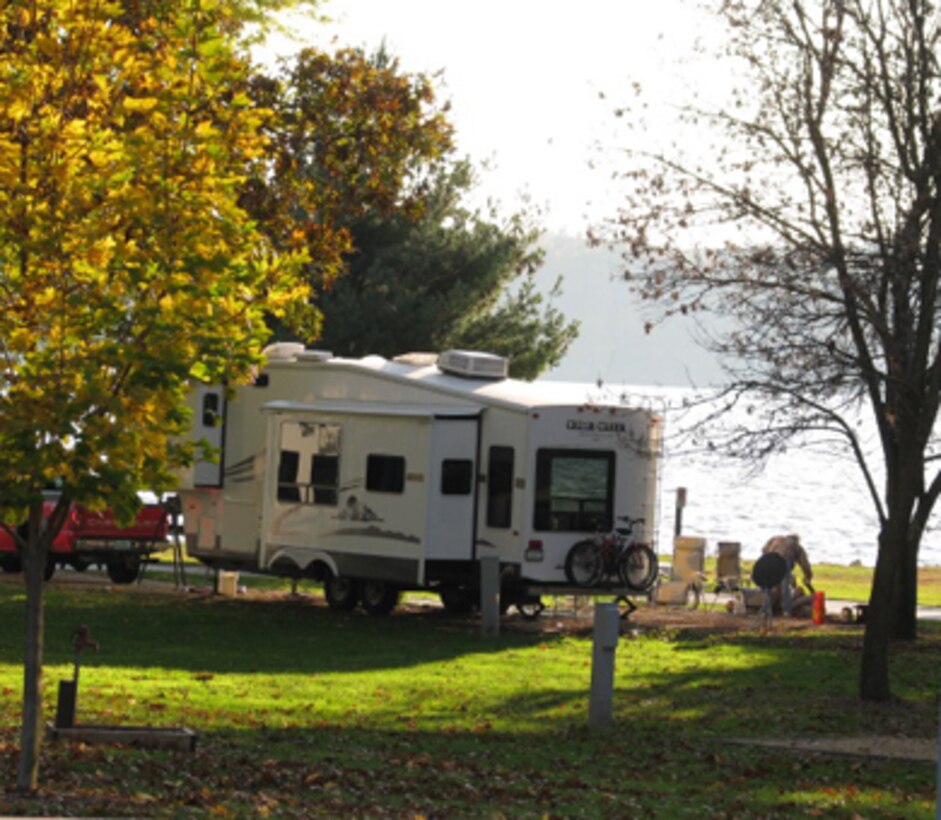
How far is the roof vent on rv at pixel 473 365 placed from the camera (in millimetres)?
23906

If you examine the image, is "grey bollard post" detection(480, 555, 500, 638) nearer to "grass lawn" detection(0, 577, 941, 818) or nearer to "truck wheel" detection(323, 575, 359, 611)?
"grass lawn" detection(0, 577, 941, 818)

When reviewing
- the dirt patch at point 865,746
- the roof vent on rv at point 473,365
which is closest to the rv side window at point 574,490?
the roof vent on rv at point 473,365

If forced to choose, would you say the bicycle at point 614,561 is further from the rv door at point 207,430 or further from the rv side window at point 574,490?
the rv door at point 207,430

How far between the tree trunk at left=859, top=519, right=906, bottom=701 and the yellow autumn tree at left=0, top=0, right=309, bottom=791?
8.35 metres

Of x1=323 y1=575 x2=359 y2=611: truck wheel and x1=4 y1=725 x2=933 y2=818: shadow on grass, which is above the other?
x1=323 y1=575 x2=359 y2=611: truck wheel

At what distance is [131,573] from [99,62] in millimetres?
18005

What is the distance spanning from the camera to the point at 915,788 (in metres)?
12.6

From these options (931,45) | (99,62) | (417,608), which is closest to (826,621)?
(417,608)

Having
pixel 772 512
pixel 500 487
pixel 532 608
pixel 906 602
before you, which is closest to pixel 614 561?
pixel 500 487

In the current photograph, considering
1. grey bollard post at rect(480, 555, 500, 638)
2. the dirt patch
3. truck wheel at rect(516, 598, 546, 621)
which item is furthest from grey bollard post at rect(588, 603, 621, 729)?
truck wheel at rect(516, 598, 546, 621)

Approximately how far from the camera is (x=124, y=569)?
28531 millimetres

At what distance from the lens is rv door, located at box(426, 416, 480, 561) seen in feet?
75.3

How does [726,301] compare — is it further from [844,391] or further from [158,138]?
[158,138]

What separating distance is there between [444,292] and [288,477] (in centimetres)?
1842
